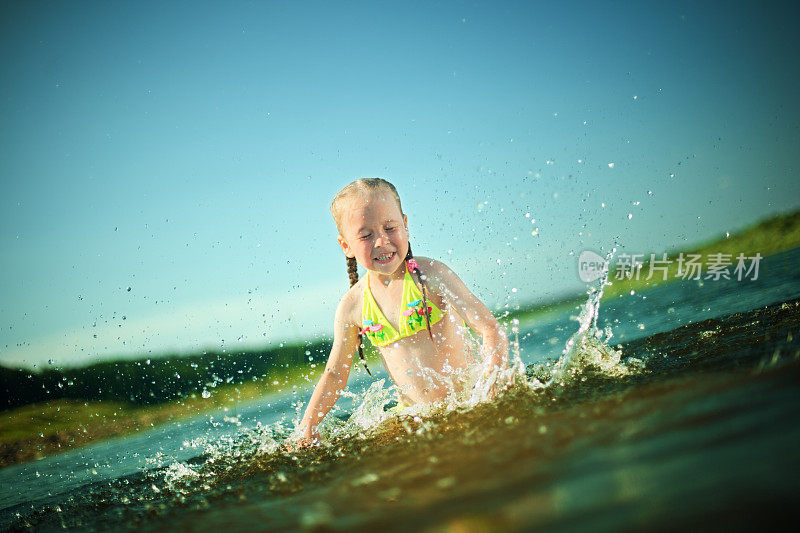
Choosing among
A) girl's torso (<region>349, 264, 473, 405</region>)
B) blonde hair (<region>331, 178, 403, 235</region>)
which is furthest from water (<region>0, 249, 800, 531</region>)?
blonde hair (<region>331, 178, 403, 235</region>)

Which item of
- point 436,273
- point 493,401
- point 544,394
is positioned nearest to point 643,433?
point 544,394

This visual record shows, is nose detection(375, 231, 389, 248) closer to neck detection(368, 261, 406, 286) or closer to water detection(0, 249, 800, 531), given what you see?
neck detection(368, 261, 406, 286)

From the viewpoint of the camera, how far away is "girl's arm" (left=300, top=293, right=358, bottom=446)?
437 cm

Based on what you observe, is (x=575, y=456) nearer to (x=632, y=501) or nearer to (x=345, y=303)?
(x=632, y=501)

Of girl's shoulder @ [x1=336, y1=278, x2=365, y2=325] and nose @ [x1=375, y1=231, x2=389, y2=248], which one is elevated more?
nose @ [x1=375, y1=231, x2=389, y2=248]

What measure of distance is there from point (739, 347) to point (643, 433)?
1909 millimetres

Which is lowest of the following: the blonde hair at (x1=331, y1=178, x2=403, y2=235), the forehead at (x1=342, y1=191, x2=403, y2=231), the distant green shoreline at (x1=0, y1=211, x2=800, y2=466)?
the distant green shoreline at (x1=0, y1=211, x2=800, y2=466)

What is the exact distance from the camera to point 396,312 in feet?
14.9

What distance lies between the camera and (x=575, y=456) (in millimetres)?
1564

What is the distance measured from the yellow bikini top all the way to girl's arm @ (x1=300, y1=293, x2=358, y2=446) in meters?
0.22

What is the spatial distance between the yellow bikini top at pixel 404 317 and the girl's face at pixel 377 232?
0.25m

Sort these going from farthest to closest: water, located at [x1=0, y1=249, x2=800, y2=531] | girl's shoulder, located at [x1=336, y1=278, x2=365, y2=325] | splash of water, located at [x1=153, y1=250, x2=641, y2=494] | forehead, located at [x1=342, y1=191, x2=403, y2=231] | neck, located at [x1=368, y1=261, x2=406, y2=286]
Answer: girl's shoulder, located at [x1=336, y1=278, x2=365, y2=325]
neck, located at [x1=368, y1=261, x2=406, y2=286]
forehead, located at [x1=342, y1=191, x2=403, y2=231]
splash of water, located at [x1=153, y1=250, x2=641, y2=494]
water, located at [x1=0, y1=249, x2=800, y2=531]

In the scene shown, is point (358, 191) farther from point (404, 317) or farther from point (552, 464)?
point (552, 464)

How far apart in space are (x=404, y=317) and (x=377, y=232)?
0.75 metres
